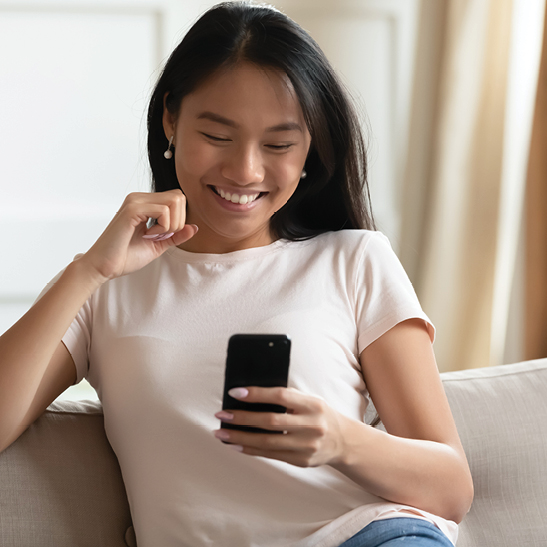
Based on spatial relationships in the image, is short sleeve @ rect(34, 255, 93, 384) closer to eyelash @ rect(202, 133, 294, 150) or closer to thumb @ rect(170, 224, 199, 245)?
thumb @ rect(170, 224, 199, 245)

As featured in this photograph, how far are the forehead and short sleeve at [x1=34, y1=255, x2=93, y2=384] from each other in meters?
0.40

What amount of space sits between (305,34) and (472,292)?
4.43 ft

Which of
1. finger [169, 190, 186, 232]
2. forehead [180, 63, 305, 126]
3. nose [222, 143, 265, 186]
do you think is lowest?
finger [169, 190, 186, 232]

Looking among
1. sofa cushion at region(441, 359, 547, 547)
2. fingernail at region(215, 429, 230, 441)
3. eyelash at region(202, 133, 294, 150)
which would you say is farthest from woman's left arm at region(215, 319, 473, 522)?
eyelash at region(202, 133, 294, 150)

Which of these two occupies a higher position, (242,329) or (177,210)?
(177,210)

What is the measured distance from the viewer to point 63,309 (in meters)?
1.08

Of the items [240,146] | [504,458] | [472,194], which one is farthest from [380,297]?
[472,194]

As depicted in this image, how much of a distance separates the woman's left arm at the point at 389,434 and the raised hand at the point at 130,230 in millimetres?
385

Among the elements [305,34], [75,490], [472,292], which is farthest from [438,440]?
[472,292]

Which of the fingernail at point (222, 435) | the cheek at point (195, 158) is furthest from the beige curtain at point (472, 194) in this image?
the fingernail at point (222, 435)

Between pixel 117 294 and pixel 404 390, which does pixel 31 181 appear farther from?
pixel 404 390

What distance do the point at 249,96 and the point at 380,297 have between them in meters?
0.41

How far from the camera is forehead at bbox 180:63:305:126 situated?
111 centimetres

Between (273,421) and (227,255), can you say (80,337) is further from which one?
(273,421)
